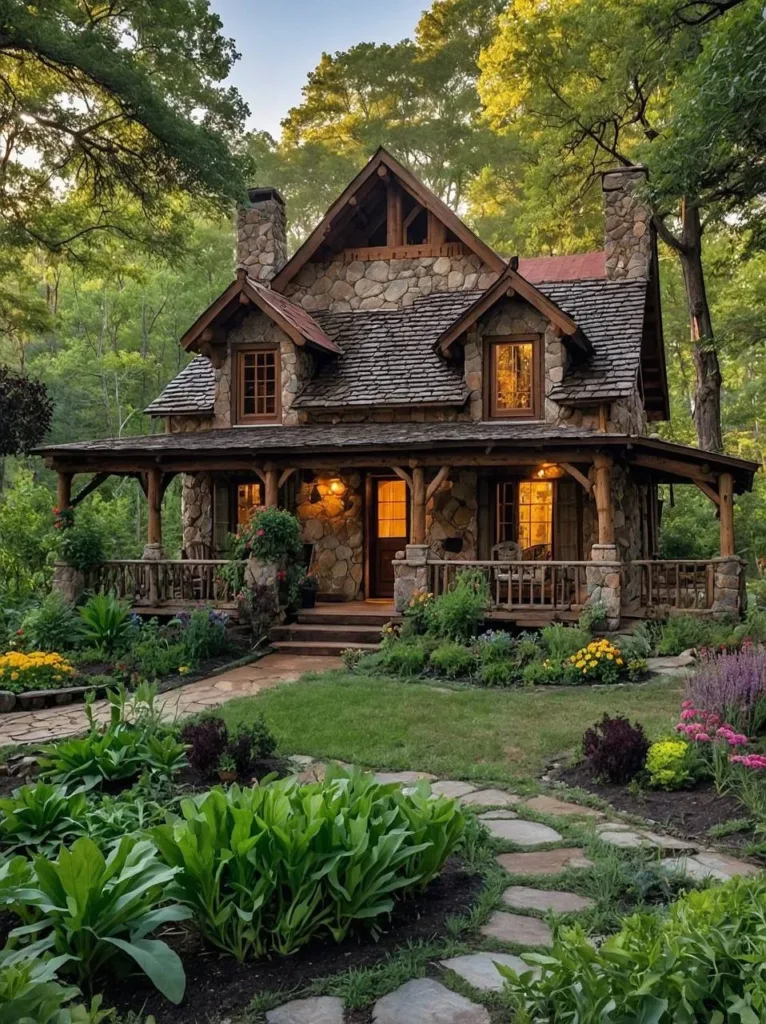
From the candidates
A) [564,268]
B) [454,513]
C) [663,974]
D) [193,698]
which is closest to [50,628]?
[193,698]

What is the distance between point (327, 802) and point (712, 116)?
360 inches

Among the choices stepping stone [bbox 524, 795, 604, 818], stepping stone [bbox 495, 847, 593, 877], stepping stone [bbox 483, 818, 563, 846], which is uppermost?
stepping stone [bbox 495, 847, 593, 877]

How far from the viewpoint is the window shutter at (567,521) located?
14578 mm

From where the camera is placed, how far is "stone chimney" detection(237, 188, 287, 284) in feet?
57.1

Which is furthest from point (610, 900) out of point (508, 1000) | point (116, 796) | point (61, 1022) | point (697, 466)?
point (697, 466)

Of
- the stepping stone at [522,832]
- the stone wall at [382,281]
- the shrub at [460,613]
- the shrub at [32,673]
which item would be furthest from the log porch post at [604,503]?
the stepping stone at [522,832]

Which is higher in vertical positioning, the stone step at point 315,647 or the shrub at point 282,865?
the shrub at point 282,865

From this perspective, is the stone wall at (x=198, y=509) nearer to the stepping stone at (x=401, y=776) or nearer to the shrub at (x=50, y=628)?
the shrub at (x=50, y=628)

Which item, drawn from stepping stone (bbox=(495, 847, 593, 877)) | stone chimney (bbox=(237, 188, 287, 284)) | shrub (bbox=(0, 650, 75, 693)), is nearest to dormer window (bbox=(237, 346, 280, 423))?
stone chimney (bbox=(237, 188, 287, 284))

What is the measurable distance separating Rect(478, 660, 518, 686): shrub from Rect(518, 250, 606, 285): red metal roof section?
9.57 metres

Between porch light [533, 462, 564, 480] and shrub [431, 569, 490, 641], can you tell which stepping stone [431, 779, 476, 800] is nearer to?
shrub [431, 569, 490, 641]

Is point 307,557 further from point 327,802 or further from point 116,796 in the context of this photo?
point 327,802

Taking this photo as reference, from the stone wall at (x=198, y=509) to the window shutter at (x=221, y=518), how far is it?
108 mm

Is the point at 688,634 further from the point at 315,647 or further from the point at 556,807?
the point at 556,807
